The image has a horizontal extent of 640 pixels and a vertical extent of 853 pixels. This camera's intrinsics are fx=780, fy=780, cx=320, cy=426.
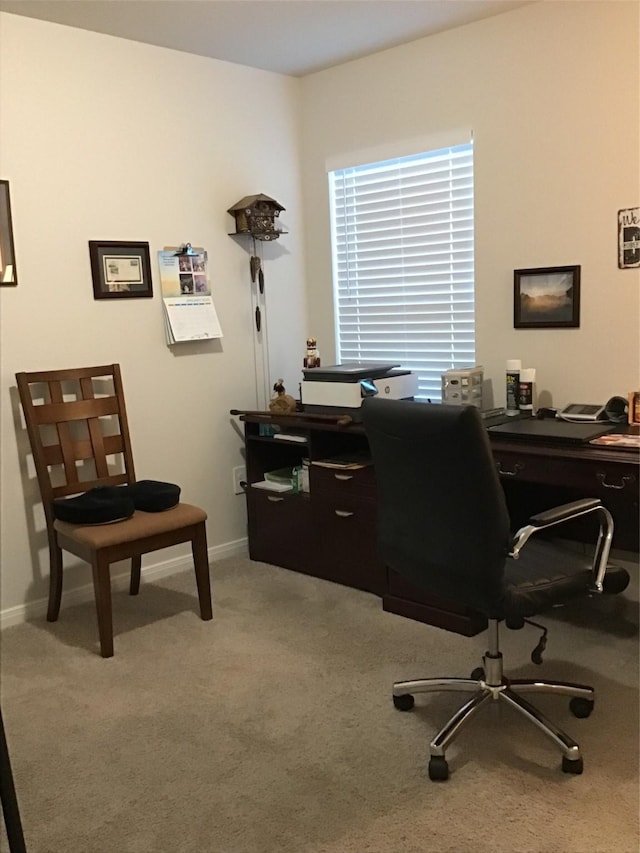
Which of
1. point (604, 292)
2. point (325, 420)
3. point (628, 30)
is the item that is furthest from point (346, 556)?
point (628, 30)

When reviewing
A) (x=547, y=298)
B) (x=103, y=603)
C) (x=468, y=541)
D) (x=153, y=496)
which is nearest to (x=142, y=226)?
(x=153, y=496)

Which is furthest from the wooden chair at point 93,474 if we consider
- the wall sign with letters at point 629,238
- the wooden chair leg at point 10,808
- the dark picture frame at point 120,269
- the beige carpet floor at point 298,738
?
the wall sign with letters at point 629,238

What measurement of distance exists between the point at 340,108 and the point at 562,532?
7.64 feet

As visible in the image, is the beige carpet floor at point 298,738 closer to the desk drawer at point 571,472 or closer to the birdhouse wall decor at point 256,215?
the desk drawer at point 571,472

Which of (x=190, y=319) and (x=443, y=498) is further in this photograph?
(x=190, y=319)

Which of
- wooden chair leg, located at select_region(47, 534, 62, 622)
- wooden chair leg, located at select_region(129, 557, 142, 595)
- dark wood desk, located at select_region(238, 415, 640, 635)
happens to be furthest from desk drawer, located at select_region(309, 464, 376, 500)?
wooden chair leg, located at select_region(47, 534, 62, 622)

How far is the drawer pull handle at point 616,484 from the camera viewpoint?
2.45m

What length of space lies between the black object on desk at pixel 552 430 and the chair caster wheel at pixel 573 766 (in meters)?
1.03

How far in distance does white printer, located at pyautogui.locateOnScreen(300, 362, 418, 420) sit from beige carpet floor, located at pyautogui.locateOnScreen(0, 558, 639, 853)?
866mm

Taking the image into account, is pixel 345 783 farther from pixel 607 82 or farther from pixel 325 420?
pixel 607 82

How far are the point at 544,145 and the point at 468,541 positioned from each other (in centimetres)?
192

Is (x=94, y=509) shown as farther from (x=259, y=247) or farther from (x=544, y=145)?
(x=544, y=145)

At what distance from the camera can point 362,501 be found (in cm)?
334

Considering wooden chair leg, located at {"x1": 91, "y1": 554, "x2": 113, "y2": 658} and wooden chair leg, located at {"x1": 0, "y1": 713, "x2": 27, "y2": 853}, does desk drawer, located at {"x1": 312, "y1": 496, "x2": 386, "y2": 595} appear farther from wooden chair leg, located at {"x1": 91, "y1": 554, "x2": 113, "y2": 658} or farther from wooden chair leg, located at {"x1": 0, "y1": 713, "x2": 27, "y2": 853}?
wooden chair leg, located at {"x1": 0, "y1": 713, "x2": 27, "y2": 853}
